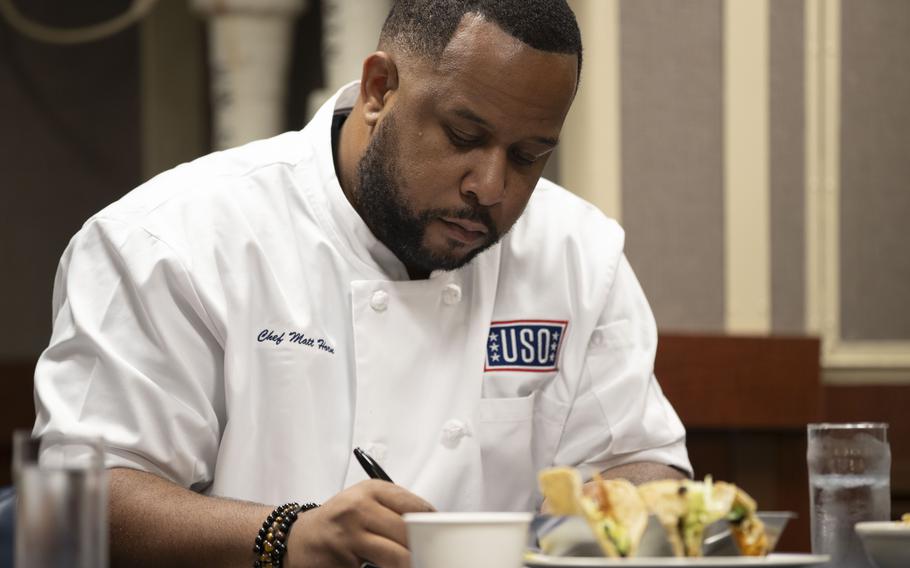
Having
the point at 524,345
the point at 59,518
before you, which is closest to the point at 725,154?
the point at 524,345

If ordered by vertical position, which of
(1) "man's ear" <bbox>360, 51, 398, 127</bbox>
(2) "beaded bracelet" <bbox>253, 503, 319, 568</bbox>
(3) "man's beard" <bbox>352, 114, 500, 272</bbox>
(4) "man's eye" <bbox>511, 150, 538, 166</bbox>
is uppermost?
(1) "man's ear" <bbox>360, 51, 398, 127</bbox>

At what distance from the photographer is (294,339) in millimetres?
1463

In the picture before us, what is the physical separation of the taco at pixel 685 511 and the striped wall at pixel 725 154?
1.88 metres

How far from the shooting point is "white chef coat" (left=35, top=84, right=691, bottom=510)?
1.37 meters

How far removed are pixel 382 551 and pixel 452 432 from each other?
478 mm

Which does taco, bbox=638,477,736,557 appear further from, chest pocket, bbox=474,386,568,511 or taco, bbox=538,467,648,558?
chest pocket, bbox=474,386,568,511

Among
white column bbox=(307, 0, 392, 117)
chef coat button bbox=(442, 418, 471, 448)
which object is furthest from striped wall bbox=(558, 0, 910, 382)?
chef coat button bbox=(442, 418, 471, 448)

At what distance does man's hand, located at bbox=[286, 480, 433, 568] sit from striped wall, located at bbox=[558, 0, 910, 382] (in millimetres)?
1765

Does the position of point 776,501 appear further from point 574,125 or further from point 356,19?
point 356,19

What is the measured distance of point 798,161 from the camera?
2.83 metres

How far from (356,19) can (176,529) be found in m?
1.94

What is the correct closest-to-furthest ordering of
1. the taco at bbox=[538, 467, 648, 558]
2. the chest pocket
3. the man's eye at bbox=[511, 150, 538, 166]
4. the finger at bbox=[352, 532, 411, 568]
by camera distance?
the taco at bbox=[538, 467, 648, 558] < the finger at bbox=[352, 532, 411, 568] < the man's eye at bbox=[511, 150, 538, 166] < the chest pocket

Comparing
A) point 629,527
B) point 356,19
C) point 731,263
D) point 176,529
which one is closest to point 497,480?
point 176,529

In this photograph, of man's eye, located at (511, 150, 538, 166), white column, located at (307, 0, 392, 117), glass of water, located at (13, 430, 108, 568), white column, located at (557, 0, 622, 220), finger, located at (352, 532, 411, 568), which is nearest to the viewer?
glass of water, located at (13, 430, 108, 568)
